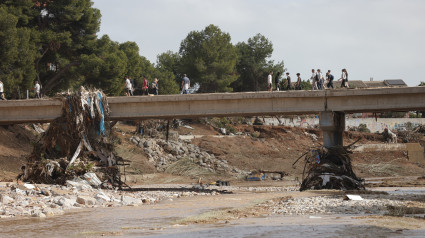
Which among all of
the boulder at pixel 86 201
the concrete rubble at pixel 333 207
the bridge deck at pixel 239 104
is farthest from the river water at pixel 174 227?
the bridge deck at pixel 239 104

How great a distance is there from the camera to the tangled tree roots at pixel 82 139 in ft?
106

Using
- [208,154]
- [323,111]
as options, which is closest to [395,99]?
[323,111]

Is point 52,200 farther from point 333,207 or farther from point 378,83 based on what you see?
point 378,83

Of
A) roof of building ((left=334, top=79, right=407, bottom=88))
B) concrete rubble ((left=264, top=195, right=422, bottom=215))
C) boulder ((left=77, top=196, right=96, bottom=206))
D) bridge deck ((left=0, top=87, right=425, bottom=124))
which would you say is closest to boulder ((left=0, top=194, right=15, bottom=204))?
boulder ((left=77, top=196, right=96, bottom=206))

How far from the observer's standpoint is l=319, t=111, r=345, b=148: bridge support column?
33.6 metres

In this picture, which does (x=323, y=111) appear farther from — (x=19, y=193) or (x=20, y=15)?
(x=20, y=15)

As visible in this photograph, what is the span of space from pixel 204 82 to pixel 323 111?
142 ft

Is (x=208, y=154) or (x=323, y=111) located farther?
(x=208, y=154)

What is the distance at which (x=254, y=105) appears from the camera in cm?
3484

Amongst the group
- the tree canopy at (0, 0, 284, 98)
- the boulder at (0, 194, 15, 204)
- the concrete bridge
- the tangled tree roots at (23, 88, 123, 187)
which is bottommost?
the boulder at (0, 194, 15, 204)

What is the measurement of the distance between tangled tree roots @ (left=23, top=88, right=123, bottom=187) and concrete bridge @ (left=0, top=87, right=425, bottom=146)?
62.5 inches

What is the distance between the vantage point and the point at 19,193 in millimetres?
23766

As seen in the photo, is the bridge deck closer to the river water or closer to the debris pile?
the debris pile

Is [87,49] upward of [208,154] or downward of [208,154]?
upward
